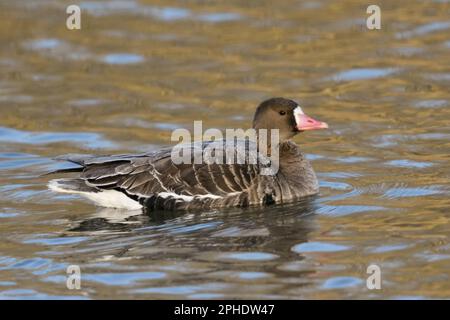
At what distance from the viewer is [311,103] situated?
16.5m

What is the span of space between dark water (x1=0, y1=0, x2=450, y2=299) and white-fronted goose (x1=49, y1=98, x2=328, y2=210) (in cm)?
21

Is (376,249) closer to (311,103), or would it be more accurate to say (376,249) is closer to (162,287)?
(162,287)

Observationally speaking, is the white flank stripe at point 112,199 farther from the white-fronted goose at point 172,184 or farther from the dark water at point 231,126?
the dark water at point 231,126

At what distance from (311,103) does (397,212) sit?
189 inches

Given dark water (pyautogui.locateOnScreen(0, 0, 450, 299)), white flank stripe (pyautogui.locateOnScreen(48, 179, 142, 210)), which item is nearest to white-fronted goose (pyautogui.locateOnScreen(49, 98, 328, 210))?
white flank stripe (pyautogui.locateOnScreen(48, 179, 142, 210))

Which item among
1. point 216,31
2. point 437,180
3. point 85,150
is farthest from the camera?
point 216,31

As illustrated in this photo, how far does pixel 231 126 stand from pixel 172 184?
337cm

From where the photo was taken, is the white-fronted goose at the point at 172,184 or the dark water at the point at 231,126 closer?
the dark water at the point at 231,126

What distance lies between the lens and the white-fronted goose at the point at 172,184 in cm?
1231

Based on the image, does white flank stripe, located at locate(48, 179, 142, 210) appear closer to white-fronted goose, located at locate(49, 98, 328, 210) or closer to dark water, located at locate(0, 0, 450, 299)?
white-fronted goose, located at locate(49, 98, 328, 210)

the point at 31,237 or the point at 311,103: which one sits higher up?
the point at 311,103

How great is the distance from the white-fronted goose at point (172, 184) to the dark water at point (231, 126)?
206mm

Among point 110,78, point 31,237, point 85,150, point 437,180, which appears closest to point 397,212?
point 437,180

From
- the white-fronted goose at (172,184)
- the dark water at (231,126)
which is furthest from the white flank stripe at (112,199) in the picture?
the dark water at (231,126)
